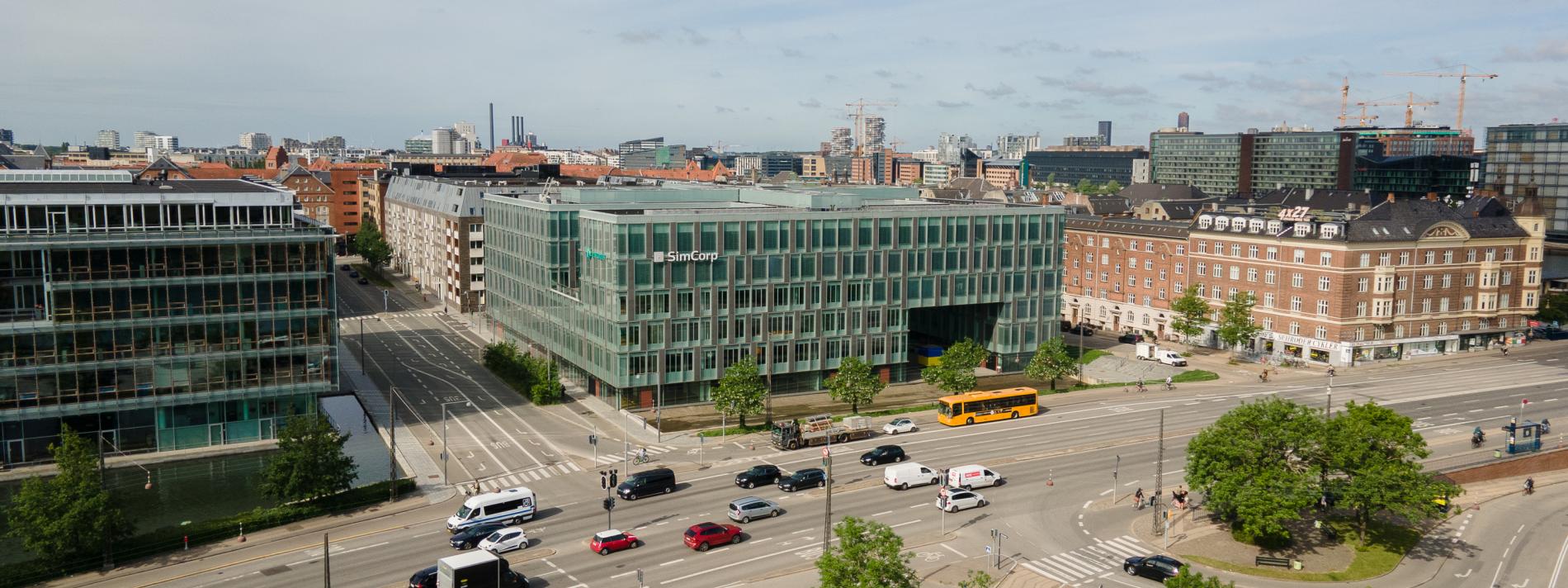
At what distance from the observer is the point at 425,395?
350 ft

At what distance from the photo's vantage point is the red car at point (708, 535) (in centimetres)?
6475

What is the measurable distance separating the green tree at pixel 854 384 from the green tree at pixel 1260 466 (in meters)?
33.6

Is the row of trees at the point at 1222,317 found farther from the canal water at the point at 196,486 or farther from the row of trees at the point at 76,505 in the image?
the row of trees at the point at 76,505

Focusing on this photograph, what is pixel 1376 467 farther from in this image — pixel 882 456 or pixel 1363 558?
pixel 882 456

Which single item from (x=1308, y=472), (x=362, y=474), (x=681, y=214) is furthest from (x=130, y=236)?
(x=1308, y=472)

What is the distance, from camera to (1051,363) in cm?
10919

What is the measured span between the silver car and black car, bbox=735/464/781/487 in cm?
589

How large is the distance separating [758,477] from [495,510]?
59.6 ft

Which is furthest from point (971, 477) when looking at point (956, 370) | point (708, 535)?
point (956, 370)

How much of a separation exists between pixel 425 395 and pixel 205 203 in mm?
28373

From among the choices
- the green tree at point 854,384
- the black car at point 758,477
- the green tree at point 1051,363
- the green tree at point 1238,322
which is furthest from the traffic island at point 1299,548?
the green tree at point 1238,322

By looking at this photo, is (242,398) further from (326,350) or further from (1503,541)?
(1503,541)

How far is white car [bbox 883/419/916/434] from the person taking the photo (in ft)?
309

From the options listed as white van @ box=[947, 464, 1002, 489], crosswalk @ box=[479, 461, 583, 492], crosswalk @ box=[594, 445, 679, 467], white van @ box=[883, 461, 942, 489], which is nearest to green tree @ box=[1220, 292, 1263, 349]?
white van @ box=[947, 464, 1002, 489]
